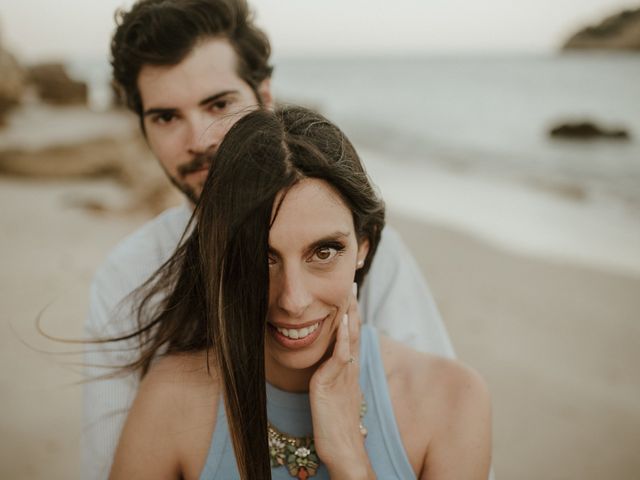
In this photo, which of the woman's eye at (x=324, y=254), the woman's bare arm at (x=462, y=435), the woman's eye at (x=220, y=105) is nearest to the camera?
the woman's eye at (x=324, y=254)

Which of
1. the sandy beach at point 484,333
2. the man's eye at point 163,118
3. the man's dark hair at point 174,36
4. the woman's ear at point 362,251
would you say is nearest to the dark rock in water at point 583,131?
the sandy beach at point 484,333

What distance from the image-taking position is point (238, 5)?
3.18 meters

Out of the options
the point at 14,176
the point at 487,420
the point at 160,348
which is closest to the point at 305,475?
the point at 487,420

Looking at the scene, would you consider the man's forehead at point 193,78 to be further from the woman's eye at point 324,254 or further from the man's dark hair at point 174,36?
the woman's eye at point 324,254

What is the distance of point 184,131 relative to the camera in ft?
9.35

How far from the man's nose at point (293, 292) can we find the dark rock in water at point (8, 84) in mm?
14767

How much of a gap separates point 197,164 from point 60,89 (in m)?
21.2

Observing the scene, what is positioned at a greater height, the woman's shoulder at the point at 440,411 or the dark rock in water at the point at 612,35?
the dark rock in water at the point at 612,35

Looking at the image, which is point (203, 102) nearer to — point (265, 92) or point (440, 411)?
point (265, 92)

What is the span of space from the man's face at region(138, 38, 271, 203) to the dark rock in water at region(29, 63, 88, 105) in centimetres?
1986

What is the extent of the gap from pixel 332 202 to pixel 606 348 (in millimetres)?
5255

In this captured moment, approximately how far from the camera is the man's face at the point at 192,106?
279 cm

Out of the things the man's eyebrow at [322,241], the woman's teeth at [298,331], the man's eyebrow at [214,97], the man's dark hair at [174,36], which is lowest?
the woman's teeth at [298,331]

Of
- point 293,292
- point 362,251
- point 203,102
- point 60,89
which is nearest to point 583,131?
point 60,89
